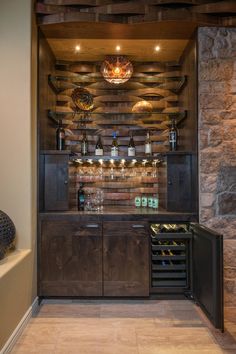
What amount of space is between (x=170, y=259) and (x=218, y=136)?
1.36 m

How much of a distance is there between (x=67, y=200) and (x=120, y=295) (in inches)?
45.1

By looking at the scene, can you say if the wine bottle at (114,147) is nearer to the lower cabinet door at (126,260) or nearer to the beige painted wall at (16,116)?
the lower cabinet door at (126,260)

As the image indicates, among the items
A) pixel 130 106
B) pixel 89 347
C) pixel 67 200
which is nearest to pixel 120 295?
pixel 89 347

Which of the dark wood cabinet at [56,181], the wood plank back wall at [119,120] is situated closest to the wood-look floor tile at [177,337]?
the dark wood cabinet at [56,181]

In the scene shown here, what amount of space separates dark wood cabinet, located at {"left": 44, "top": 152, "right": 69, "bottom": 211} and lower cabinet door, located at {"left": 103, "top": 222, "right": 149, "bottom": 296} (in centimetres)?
60

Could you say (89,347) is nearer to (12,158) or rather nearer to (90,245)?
(90,245)

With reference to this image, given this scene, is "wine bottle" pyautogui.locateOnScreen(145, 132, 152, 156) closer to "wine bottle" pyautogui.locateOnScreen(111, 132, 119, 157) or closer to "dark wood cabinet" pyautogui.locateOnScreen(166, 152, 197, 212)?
"wine bottle" pyautogui.locateOnScreen(111, 132, 119, 157)

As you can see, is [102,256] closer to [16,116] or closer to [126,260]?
[126,260]

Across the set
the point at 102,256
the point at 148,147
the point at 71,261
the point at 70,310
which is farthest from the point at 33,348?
the point at 148,147

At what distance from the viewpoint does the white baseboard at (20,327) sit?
7.40 feet

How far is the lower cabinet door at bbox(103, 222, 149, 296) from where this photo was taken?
311 cm

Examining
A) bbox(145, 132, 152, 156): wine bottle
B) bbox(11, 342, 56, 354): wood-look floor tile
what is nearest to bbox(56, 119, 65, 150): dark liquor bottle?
bbox(145, 132, 152, 156): wine bottle

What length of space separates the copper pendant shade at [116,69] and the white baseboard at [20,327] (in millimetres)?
2621

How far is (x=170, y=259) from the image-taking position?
3.13 m
